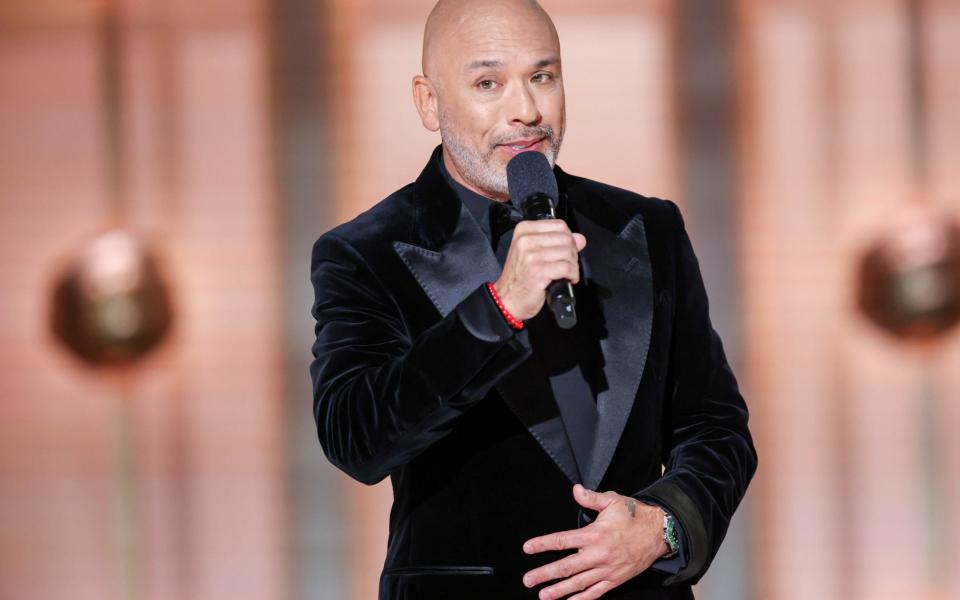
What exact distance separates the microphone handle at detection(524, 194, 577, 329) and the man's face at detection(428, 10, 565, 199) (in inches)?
7.0

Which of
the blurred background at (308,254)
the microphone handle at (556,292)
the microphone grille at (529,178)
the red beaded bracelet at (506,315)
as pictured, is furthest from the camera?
the blurred background at (308,254)

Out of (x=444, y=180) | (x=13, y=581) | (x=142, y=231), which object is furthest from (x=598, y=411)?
(x=13, y=581)

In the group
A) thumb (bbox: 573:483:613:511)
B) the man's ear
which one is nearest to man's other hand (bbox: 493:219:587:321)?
thumb (bbox: 573:483:613:511)

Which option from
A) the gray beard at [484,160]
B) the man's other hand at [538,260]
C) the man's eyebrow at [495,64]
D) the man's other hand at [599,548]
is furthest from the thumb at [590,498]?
the man's eyebrow at [495,64]

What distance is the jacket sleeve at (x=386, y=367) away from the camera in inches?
53.9

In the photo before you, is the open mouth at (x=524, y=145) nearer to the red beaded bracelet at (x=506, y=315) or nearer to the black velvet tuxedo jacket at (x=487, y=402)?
the black velvet tuxedo jacket at (x=487, y=402)

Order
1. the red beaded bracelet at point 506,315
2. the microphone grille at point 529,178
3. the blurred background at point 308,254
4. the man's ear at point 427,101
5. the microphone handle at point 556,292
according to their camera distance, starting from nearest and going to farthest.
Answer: the microphone handle at point 556,292 → the red beaded bracelet at point 506,315 → the microphone grille at point 529,178 → the man's ear at point 427,101 → the blurred background at point 308,254

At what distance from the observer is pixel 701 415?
65.2 inches

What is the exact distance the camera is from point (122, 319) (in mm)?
3414

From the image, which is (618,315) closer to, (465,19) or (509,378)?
(509,378)

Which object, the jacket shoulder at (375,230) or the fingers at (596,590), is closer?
the fingers at (596,590)

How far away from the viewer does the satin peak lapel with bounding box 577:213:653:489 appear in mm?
1532

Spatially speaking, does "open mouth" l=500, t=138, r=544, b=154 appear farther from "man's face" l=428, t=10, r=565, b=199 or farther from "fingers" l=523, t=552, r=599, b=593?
"fingers" l=523, t=552, r=599, b=593

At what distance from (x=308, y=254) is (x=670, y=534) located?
199cm
